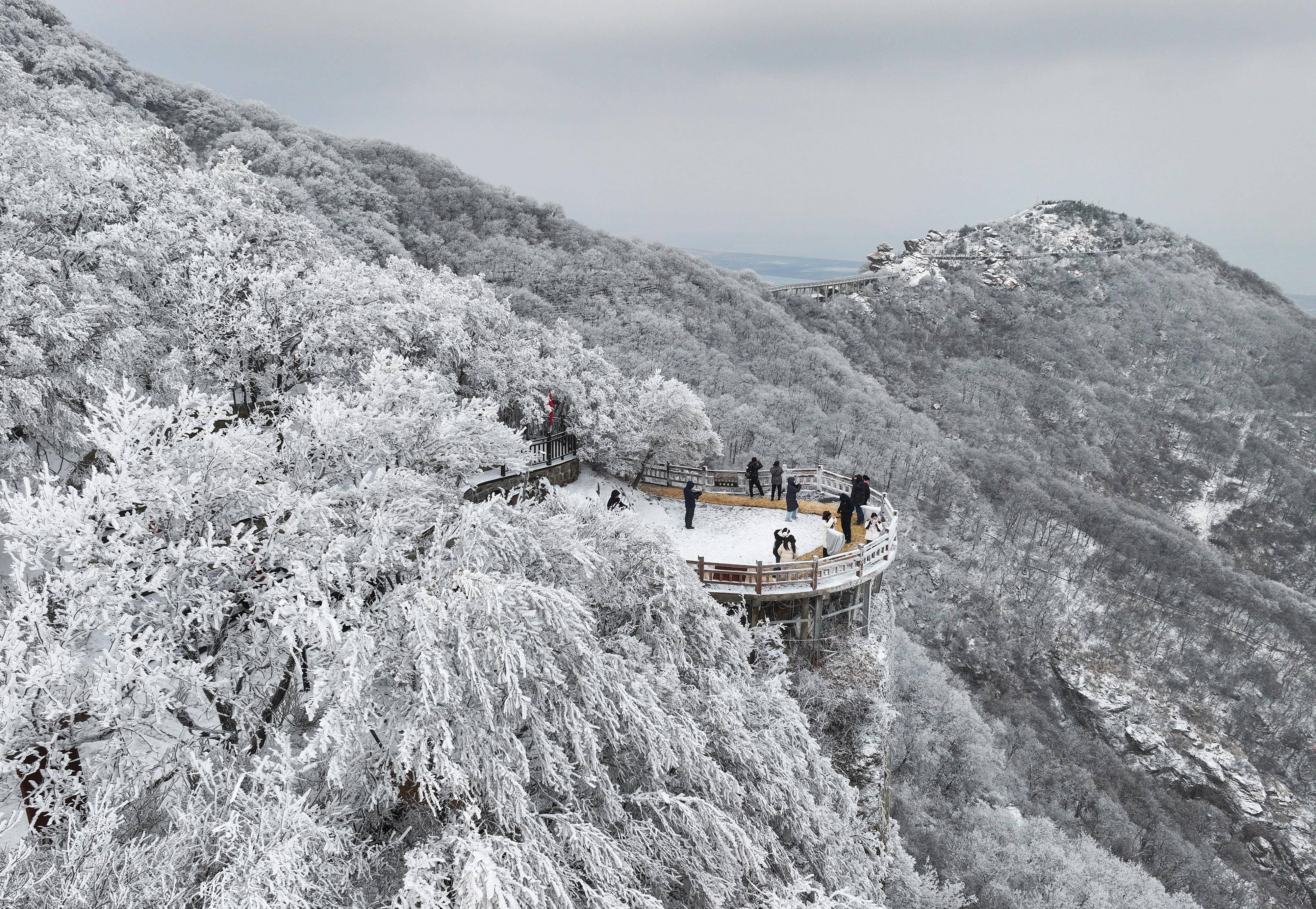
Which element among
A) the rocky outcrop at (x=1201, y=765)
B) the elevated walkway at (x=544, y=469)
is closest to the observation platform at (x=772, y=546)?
the elevated walkway at (x=544, y=469)

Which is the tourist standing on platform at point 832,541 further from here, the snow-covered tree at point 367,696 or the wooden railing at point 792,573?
the snow-covered tree at point 367,696

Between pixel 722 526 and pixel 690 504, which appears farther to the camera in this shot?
pixel 722 526

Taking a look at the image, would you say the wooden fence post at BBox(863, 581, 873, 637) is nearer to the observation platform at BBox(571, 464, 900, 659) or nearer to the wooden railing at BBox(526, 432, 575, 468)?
the observation platform at BBox(571, 464, 900, 659)

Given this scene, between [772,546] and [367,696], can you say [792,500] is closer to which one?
[772,546]

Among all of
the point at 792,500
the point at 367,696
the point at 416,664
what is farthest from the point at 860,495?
the point at 367,696

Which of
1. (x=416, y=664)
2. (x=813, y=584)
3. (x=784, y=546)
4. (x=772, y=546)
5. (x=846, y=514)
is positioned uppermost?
(x=416, y=664)

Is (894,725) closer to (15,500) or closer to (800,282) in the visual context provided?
(15,500)
